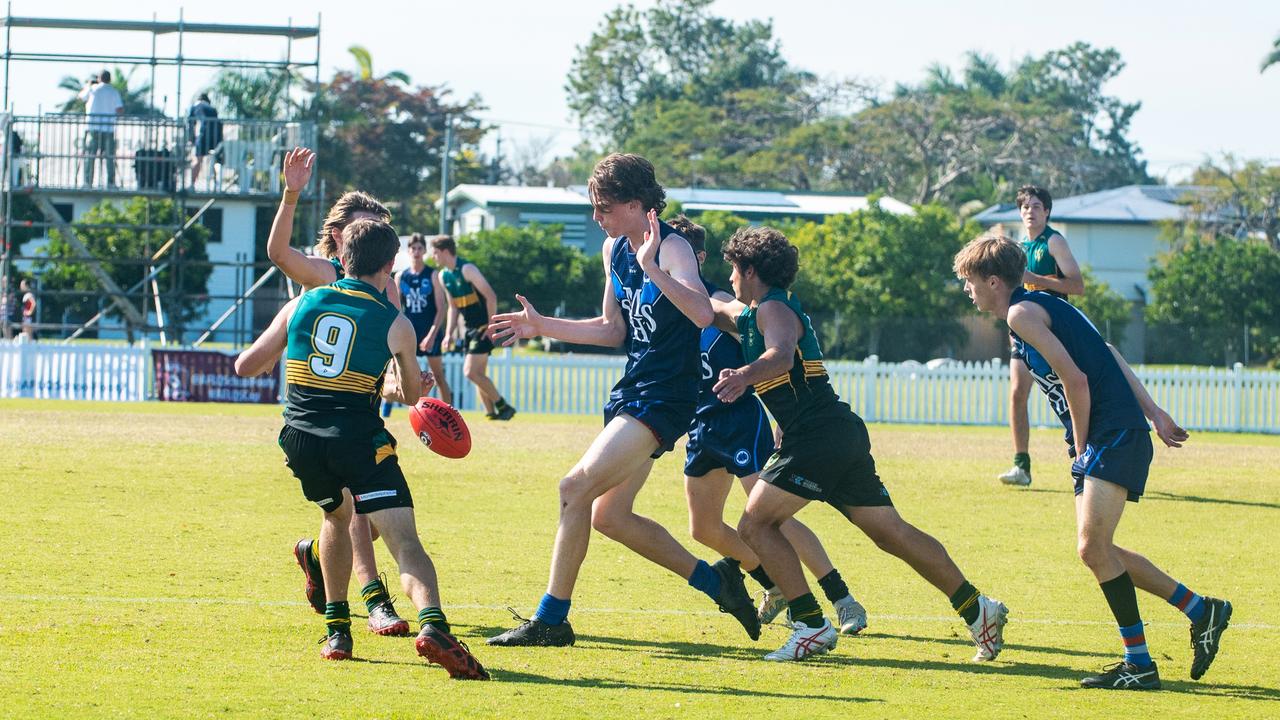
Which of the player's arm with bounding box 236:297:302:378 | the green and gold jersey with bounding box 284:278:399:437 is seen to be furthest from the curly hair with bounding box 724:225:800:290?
the player's arm with bounding box 236:297:302:378

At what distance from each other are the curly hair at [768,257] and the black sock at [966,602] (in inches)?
60.3

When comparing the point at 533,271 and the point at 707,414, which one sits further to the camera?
the point at 533,271

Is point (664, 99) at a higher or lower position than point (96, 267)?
higher

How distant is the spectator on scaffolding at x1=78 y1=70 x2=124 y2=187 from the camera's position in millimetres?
28281

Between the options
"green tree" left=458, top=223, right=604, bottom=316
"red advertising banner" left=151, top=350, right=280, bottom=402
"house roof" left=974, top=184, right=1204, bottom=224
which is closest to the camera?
"red advertising banner" left=151, top=350, right=280, bottom=402

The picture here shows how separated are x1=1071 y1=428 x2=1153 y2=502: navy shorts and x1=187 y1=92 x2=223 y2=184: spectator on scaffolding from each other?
23.5 meters

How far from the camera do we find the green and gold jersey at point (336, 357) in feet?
21.8

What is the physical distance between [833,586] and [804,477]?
0.74 metres

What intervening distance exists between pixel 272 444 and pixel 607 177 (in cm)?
1043

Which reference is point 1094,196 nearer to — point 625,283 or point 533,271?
Result: point 533,271

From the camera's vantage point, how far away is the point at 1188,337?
51.3 meters

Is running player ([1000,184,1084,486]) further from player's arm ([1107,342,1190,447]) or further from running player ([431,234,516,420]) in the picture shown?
running player ([431,234,516,420])

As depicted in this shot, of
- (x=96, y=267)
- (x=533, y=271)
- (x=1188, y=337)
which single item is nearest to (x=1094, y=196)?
(x=1188, y=337)

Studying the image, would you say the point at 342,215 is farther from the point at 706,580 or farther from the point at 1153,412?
the point at 1153,412
